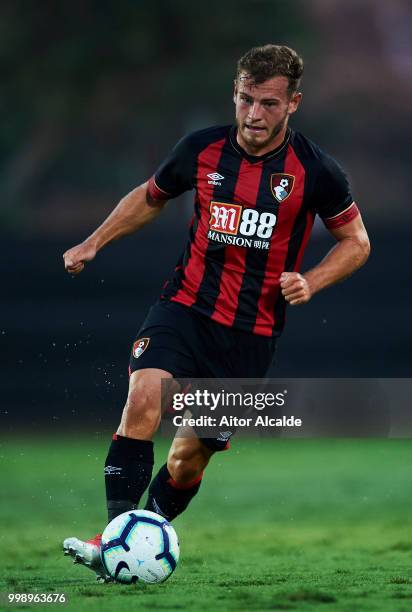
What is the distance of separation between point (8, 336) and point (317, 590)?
5.84 m

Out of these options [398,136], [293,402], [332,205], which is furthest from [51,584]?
[398,136]

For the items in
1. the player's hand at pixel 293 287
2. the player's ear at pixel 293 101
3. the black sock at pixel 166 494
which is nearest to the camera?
the player's hand at pixel 293 287

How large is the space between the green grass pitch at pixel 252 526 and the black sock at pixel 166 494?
0.85ft

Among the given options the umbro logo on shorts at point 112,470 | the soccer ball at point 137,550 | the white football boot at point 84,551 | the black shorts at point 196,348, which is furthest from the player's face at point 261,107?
the white football boot at point 84,551

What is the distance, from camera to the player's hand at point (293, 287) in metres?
5.13

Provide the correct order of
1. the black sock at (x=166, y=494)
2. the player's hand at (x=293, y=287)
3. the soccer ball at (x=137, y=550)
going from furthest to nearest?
the black sock at (x=166, y=494) < the player's hand at (x=293, y=287) < the soccer ball at (x=137, y=550)

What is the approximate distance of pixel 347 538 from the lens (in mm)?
6730

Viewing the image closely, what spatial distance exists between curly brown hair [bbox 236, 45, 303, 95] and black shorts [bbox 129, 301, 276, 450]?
96 cm

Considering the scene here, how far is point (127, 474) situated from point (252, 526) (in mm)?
2123

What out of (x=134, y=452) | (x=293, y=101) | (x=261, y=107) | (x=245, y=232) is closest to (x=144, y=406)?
(x=134, y=452)

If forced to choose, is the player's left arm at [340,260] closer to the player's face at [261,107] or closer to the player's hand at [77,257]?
the player's face at [261,107]

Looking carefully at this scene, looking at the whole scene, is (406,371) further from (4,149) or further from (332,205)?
(4,149)

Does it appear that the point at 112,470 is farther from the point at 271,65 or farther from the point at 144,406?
the point at 271,65

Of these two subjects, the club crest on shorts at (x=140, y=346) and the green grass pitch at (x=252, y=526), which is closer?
the green grass pitch at (x=252, y=526)
